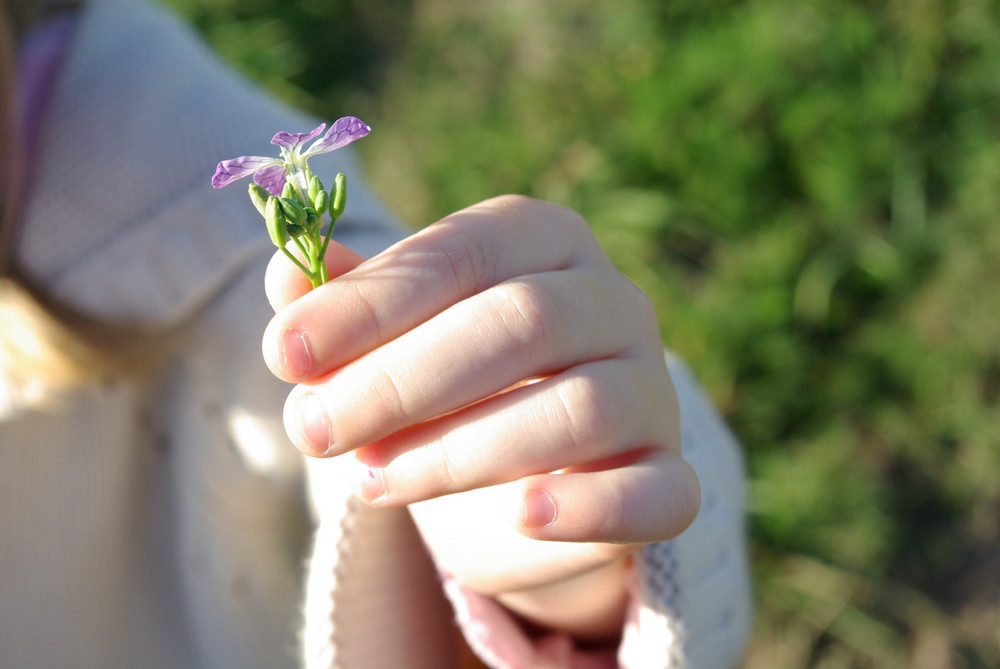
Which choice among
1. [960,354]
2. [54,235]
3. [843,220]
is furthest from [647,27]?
[54,235]

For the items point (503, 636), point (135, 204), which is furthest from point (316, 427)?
point (135, 204)

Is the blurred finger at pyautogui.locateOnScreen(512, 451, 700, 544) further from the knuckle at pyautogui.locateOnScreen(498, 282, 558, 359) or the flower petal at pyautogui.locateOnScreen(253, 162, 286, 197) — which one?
the flower petal at pyautogui.locateOnScreen(253, 162, 286, 197)

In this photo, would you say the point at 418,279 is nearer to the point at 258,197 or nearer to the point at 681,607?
the point at 258,197

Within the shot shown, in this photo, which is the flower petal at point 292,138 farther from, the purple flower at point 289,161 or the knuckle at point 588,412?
the knuckle at point 588,412

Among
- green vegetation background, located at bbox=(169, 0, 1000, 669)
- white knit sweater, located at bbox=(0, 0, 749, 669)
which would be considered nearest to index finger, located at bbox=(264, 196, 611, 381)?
white knit sweater, located at bbox=(0, 0, 749, 669)

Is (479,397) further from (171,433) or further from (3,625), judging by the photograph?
(3,625)

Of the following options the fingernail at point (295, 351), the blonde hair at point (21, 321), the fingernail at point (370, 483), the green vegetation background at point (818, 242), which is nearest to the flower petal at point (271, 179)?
the fingernail at point (295, 351)
